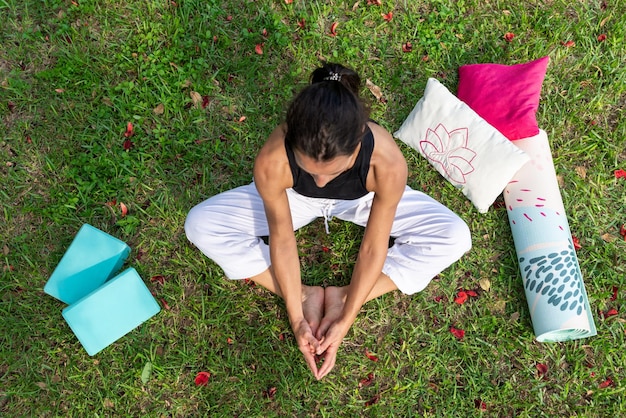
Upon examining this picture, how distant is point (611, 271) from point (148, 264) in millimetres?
3259

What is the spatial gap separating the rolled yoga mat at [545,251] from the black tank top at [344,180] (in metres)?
1.29

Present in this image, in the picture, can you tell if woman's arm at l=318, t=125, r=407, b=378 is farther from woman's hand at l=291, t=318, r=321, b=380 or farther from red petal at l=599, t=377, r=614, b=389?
red petal at l=599, t=377, r=614, b=389

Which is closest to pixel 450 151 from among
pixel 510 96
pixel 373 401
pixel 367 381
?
pixel 510 96

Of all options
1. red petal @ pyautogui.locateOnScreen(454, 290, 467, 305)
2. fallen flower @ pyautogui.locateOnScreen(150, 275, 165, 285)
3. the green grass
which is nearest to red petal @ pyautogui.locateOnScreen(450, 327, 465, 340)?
the green grass

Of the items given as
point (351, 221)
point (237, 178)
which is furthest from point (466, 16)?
point (237, 178)

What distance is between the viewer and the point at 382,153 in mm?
2648

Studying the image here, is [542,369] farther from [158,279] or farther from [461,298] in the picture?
[158,279]

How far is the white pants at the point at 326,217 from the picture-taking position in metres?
3.22

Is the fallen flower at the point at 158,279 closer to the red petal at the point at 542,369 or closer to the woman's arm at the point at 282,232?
the woman's arm at the point at 282,232

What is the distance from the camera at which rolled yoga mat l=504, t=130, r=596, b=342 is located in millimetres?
3322

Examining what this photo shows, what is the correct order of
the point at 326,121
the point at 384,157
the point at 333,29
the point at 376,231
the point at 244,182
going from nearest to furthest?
the point at 326,121 < the point at 384,157 < the point at 376,231 < the point at 244,182 < the point at 333,29

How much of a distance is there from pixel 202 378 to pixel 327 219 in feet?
4.36

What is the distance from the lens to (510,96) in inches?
146

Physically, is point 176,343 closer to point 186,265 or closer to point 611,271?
point 186,265
